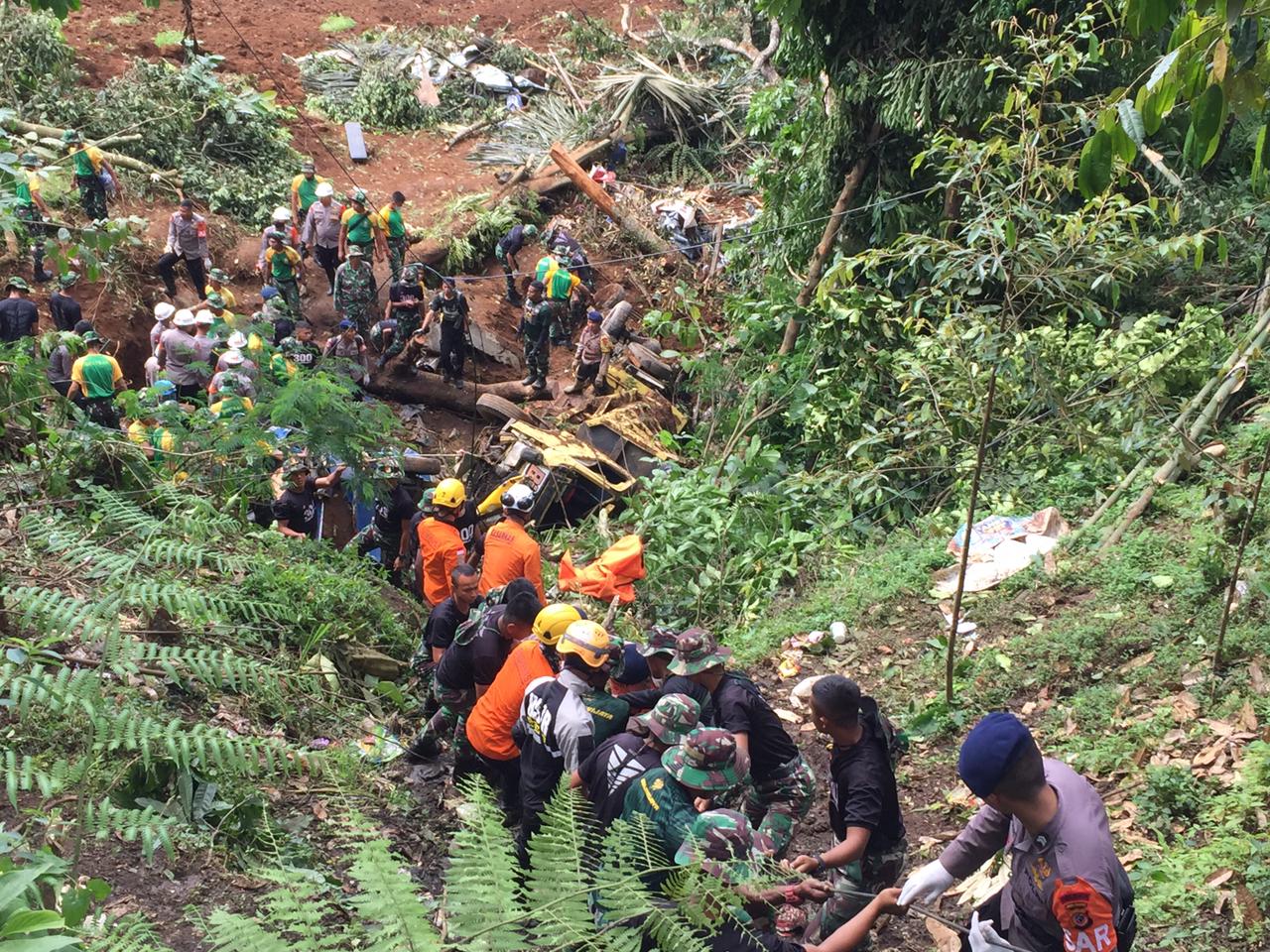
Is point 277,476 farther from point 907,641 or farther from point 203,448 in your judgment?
point 907,641

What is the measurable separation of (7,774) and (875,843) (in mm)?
3060

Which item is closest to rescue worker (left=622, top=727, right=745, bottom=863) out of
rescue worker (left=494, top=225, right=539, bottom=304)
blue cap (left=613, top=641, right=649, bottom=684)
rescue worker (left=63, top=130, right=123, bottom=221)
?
blue cap (left=613, top=641, right=649, bottom=684)

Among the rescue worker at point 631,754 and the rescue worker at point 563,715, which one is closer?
the rescue worker at point 631,754

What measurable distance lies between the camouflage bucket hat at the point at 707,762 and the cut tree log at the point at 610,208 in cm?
1350

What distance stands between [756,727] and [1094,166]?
2.65 m

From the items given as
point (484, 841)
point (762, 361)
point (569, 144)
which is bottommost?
point (762, 361)

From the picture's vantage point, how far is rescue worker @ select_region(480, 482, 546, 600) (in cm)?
705

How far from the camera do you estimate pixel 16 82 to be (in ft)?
54.0

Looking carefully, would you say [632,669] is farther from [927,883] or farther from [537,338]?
[537,338]

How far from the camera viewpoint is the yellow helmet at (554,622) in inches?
206

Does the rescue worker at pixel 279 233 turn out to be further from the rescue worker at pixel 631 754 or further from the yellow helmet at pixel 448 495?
the rescue worker at pixel 631 754

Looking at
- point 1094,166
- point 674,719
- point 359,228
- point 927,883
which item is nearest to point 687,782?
point 674,719

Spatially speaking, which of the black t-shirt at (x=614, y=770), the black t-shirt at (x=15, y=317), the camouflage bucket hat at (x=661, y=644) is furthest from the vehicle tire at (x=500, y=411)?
the black t-shirt at (x=614, y=770)

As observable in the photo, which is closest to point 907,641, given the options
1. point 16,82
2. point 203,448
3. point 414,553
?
point 414,553
